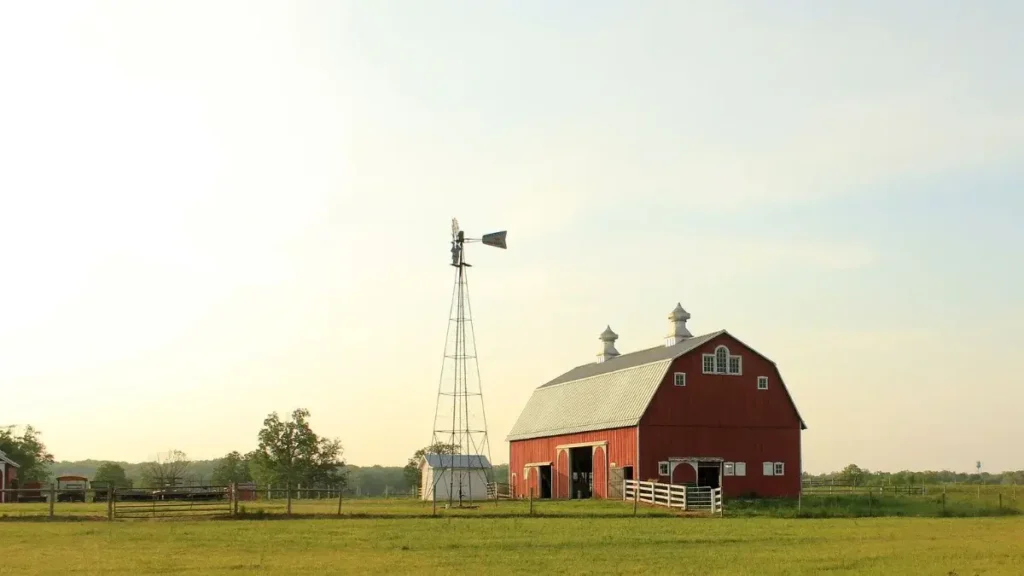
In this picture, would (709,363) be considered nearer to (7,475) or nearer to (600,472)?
(600,472)

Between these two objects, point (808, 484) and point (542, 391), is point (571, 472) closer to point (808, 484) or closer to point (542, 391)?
point (542, 391)

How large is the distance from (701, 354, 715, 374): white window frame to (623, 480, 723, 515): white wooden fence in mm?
5917

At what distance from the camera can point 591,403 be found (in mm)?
60906

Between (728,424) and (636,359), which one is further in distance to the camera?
(636,359)

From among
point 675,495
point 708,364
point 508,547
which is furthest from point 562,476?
point 508,547

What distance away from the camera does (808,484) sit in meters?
75.0

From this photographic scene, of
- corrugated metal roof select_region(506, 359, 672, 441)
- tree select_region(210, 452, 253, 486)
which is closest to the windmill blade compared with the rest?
corrugated metal roof select_region(506, 359, 672, 441)

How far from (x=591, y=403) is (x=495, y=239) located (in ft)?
43.9

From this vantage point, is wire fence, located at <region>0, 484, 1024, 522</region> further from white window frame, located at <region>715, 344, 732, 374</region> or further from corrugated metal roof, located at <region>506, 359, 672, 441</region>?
white window frame, located at <region>715, 344, 732, 374</region>

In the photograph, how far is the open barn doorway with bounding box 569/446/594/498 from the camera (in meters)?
59.5

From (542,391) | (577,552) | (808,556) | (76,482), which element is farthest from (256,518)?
(76,482)

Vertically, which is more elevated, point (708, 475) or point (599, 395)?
point (599, 395)

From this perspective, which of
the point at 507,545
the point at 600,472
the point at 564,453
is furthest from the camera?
the point at 564,453

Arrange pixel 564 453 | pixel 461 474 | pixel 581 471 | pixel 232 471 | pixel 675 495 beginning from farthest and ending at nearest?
pixel 232 471
pixel 581 471
pixel 564 453
pixel 461 474
pixel 675 495
